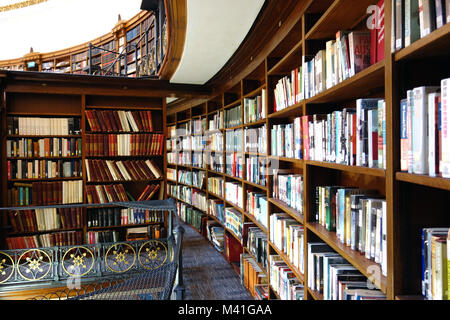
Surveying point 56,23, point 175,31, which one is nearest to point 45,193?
point 175,31

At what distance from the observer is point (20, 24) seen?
723 centimetres

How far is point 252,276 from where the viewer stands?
113 inches

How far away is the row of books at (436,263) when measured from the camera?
766 mm

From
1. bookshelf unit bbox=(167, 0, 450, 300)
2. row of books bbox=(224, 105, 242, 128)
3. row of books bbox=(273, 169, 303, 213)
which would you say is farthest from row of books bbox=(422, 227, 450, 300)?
row of books bbox=(224, 105, 242, 128)

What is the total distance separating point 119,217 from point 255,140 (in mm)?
2272

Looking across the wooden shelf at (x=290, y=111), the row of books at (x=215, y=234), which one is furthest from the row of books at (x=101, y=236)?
the wooden shelf at (x=290, y=111)

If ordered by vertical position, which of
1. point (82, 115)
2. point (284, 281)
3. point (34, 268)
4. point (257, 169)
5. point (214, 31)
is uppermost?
point (214, 31)

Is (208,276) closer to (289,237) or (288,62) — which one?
(289,237)

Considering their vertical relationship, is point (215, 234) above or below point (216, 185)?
below

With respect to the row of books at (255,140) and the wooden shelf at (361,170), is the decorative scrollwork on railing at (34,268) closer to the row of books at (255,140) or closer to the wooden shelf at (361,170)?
the row of books at (255,140)

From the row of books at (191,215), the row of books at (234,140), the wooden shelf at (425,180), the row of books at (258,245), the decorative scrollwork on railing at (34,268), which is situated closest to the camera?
the wooden shelf at (425,180)

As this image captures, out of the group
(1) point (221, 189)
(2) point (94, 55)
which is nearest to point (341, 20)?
(1) point (221, 189)

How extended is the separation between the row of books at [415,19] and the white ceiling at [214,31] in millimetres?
1325

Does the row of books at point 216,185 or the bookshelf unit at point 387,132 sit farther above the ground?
the bookshelf unit at point 387,132
